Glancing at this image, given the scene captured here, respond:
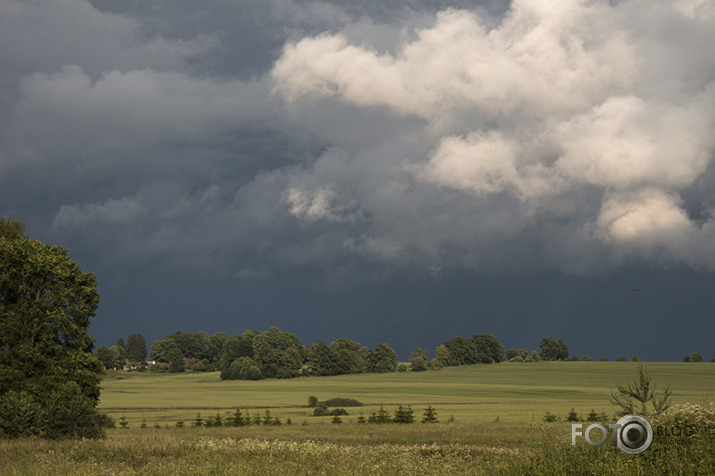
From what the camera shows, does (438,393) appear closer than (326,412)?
No

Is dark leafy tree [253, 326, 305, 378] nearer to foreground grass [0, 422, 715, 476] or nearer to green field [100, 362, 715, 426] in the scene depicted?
green field [100, 362, 715, 426]

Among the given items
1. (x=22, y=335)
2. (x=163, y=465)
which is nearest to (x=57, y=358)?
(x=22, y=335)

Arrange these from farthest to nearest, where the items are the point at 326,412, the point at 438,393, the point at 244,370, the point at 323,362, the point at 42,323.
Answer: the point at 323,362 → the point at 244,370 → the point at 438,393 → the point at 326,412 → the point at 42,323

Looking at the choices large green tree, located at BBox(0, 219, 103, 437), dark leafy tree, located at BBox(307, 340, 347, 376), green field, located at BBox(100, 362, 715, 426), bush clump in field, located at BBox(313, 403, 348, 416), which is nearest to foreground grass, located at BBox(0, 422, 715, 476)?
large green tree, located at BBox(0, 219, 103, 437)

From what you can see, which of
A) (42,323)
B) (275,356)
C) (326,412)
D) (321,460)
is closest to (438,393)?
(326,412)

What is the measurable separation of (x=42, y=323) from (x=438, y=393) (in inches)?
3633

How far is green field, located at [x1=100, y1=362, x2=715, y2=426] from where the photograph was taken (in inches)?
3093

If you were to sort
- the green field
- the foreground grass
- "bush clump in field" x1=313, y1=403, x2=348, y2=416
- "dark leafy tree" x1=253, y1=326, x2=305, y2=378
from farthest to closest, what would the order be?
"dark leafy tree" x1=253, y1=326, x2=305, y2=378 → the green field → "bush clump in field" x1=313, y1=403, x2=348, y2=416 → the foreground grass

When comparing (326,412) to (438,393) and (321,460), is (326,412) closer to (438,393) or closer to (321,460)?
(438,393)

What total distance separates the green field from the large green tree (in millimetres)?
24604

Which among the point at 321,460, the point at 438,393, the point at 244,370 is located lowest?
the point at 438,393

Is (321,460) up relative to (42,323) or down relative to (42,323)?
down

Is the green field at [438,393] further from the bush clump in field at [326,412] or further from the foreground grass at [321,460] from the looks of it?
the foreground grass at [321,460]

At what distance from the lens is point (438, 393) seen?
12156 cm
